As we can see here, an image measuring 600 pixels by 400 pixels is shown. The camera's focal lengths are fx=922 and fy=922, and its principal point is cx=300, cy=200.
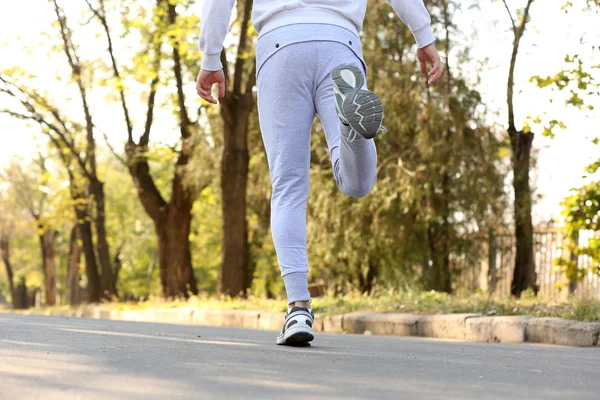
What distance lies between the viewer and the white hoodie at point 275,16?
15.8 ft

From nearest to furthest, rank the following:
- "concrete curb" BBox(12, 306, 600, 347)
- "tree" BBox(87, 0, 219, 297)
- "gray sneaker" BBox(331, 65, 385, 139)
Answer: "gray sneaker" BBox(331, 65, 385, 139) < "concrete curb" BBox(12, 306, 600, 347) < "tree" BBox(87, 0, 219, 297)

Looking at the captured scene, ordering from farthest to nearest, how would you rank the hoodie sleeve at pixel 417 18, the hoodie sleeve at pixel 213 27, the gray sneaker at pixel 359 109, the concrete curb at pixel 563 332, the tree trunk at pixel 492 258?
the tree trunk at pixel 492 258
the concrete curb at pixel 563 332
the hoodie sleeve at pixel 417 18
the hoodie sleeve at pixel 213 27
the gray sneaker at pixel 359 109

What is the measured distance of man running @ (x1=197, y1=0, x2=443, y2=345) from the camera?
184 inches

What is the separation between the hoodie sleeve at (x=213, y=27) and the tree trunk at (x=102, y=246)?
19147mm

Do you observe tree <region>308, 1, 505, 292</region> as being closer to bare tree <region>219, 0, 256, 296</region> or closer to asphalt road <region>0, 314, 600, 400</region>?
bare tree <region>219, 0, 256, 296</region>

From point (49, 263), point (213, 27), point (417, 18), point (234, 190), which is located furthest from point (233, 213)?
point (49, 263)

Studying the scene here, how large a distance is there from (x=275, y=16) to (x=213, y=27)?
0.34 metres

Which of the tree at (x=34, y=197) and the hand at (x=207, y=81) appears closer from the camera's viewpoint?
the hand at (x=207, y=81)

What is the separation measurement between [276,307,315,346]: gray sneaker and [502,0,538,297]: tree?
11.3 m

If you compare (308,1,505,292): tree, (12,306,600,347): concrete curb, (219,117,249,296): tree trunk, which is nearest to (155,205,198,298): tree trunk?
(308,1,505,292): tree

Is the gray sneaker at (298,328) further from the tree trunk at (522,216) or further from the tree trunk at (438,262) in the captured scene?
the tree trunk at (438,262)

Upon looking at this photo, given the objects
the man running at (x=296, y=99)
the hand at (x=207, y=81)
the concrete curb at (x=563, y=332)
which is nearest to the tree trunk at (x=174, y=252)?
the concrete curb at (x=563, y=332)

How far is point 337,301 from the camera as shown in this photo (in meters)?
10.9

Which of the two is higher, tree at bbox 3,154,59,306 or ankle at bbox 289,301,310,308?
tree at bbox 3,154,59,306
